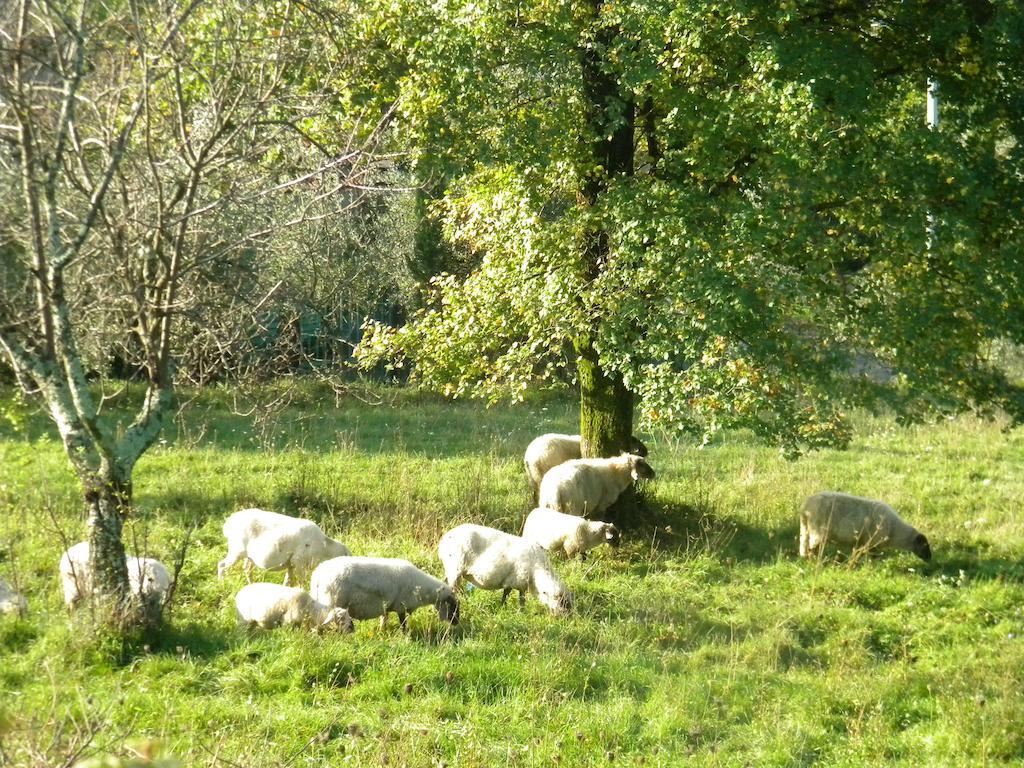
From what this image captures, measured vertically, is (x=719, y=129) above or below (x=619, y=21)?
below

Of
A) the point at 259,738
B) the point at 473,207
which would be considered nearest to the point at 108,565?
the point at 259,738

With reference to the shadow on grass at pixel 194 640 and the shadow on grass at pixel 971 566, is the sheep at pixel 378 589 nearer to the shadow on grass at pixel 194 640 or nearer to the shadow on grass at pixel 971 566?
the shadow on grass at pixel 194 640

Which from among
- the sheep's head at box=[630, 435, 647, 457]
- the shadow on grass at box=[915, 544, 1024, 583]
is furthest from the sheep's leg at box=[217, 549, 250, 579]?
the shadow on grass at box=[915, 544, 1024, 583]

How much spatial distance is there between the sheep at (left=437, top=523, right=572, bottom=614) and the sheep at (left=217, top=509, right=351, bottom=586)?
3.57ft

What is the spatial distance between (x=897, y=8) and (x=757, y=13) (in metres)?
1.49

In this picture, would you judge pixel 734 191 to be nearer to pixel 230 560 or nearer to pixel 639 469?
pixel 639 469

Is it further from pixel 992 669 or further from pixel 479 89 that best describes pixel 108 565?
pixel 992 669

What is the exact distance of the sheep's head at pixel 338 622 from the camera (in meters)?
8.76

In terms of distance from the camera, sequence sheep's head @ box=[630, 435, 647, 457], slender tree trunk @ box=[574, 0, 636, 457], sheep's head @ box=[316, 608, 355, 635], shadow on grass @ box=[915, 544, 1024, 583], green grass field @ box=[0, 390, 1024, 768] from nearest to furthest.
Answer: green grass field @ box=[0, 390, 1024, 768], sheep's head @ box=[316, 608, 355, 635], slender tree trunk @ box=[574, 0, 636, 457], shadow on grass @ box=[915, 544, 1024, 583], sheep's head @ box=[630, 435, 647, 457]

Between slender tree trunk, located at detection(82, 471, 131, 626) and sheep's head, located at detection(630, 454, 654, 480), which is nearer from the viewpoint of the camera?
slender tree trunk, located at detection(82, 471, 131, 626)

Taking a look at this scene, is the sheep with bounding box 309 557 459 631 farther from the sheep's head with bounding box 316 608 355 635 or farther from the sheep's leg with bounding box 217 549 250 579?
the sheep's leg with bounding box 217 549 250 579

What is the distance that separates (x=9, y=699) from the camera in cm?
738

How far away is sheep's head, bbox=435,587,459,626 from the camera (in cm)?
940

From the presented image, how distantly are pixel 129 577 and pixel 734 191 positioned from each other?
717 centimetres
